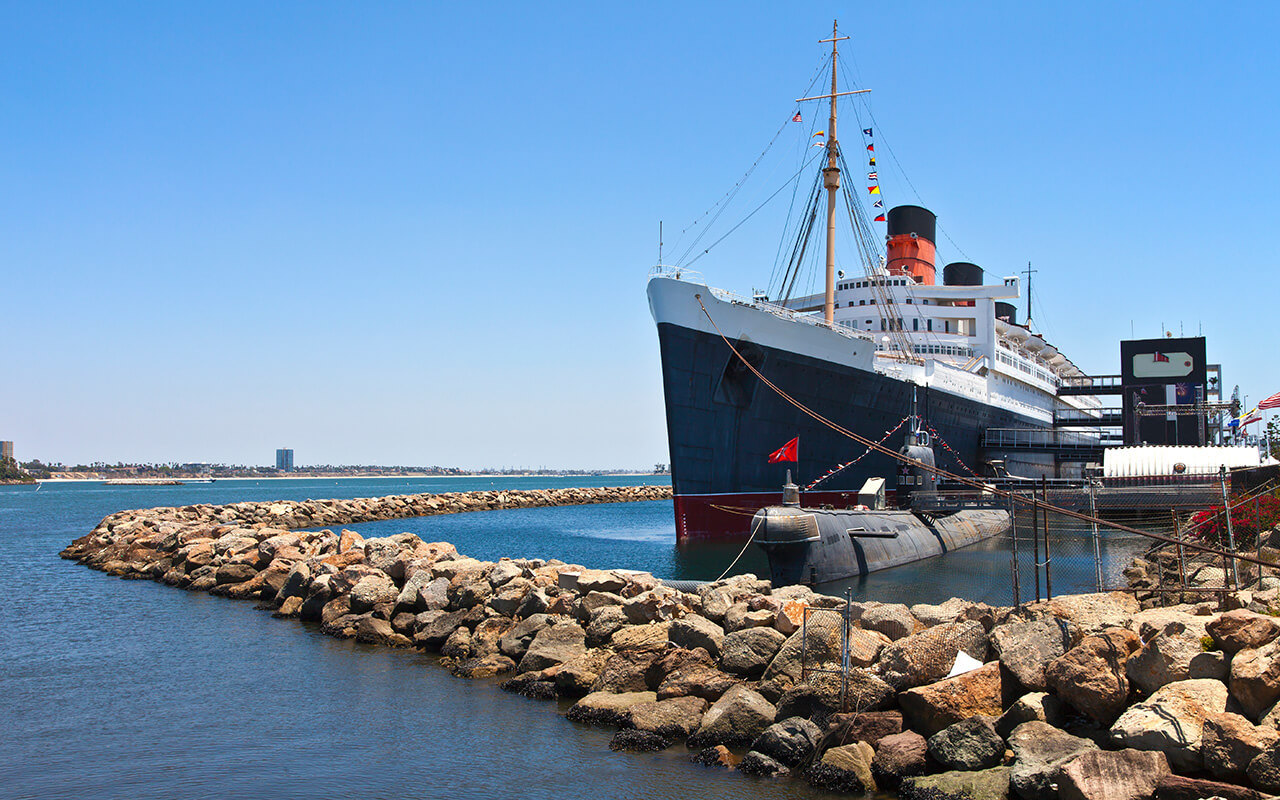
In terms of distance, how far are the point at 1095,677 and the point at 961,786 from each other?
1.78 m

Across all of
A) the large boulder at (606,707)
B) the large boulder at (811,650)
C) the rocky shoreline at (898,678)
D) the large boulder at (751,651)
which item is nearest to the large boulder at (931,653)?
the rocky shoreline at (898,678)

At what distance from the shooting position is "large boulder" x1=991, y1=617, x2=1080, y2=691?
30.5ft

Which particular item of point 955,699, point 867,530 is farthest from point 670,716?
point 867,530

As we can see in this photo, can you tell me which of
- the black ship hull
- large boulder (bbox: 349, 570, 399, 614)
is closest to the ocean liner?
the black ship hull

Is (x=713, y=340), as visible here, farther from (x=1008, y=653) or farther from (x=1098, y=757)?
(x=1098, y=757)

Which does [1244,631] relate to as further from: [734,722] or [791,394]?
[791,394]

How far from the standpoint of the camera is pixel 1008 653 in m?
9.55

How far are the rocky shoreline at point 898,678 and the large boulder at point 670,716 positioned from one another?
24 millimetres

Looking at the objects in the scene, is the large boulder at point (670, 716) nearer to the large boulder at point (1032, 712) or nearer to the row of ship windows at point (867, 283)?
the large boulder at point (1032, 712)

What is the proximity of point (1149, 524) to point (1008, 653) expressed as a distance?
27579 millimetres

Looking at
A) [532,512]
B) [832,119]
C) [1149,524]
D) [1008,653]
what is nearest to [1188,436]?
[1149,524]

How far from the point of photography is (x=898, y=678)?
32.4 ft

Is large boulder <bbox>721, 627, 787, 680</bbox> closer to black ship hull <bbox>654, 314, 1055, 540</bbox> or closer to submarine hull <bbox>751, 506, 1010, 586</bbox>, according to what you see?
submarine hull <bbox>751, 506, 1010, 586</bbox>

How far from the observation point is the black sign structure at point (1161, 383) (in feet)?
159
